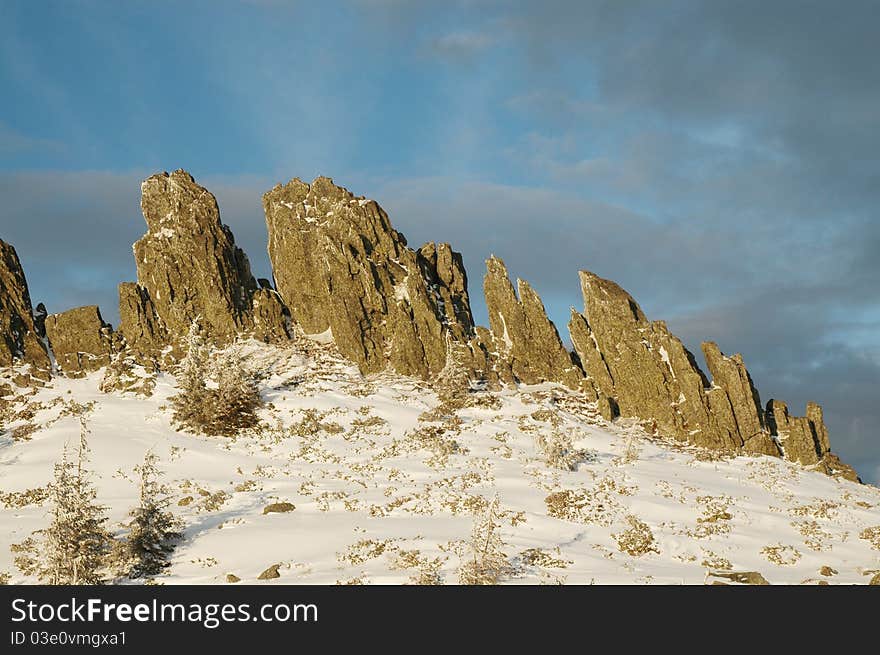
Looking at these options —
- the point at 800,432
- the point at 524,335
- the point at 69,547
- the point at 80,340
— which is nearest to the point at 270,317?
the point at 80,340

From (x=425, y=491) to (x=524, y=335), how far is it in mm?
31155

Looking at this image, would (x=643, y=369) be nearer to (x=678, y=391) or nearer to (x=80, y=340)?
(x=678, y=391)

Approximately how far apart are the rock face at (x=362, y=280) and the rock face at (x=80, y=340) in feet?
56.5

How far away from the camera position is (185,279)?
212 ft

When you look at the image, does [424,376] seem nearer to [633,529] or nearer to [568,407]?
[568,407]

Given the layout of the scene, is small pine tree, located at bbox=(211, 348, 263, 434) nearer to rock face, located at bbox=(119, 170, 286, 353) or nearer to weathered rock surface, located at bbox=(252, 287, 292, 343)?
weathered rock surface, located at bbox=(252, 287, 292, 343)

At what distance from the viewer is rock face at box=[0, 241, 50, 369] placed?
185 feet

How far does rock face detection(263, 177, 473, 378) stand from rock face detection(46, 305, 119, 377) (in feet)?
56.5

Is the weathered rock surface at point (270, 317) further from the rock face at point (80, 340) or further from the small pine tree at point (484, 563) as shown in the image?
the small pine tree at point (484, 563)

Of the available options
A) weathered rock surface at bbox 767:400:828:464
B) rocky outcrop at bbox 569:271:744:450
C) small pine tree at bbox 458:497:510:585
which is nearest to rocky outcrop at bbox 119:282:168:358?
rocky outcrop at bbox 569:271:744:450

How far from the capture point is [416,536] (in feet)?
104

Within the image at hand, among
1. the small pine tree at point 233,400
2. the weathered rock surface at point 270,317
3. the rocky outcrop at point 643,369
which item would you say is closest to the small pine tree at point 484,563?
the small pine tree at point 233,400
